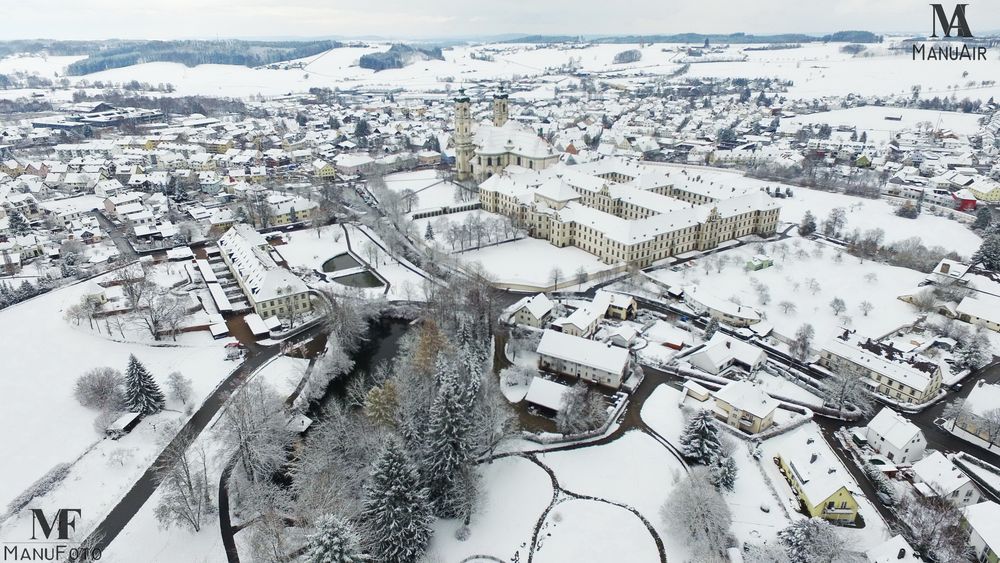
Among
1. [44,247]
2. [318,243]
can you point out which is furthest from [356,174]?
[44,247]

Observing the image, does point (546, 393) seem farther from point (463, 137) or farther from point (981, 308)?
point (463, 137)

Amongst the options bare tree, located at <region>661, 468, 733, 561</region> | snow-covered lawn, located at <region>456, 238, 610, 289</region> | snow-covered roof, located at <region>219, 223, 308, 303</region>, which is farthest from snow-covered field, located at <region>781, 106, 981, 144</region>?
snow-covered roof, located at <region>219, 223, 308, 303</region>

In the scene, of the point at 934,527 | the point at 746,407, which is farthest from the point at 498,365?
the point at 934,527

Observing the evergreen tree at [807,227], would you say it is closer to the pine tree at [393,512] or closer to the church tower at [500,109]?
the church tower at [500,109]

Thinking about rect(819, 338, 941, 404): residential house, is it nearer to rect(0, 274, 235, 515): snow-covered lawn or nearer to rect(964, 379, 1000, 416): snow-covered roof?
rect(964, 379, 1000, 416): snow-covered roof

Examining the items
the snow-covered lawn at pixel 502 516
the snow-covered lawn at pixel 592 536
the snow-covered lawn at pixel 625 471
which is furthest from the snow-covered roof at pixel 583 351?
the snow-covered lawn at pixel 592 536
